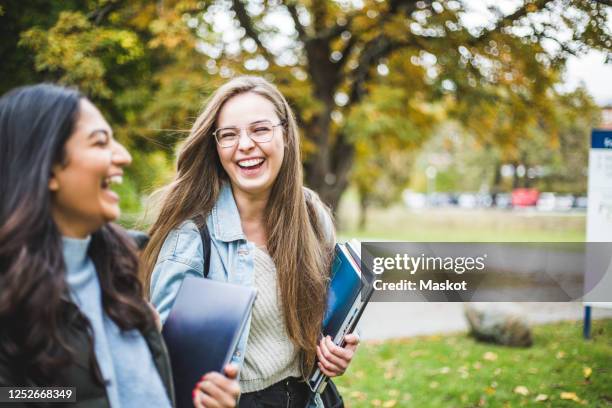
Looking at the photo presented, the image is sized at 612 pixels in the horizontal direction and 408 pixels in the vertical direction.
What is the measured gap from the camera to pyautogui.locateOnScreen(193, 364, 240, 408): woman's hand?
5.17 ft

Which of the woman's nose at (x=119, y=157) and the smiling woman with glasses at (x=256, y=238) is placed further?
the smiling woman with glasses at (x=256, y=238)

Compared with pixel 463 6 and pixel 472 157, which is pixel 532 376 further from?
pixel 472 157

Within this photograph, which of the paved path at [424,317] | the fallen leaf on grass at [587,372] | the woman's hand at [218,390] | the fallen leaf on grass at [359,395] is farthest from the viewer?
the paved path at [424,317]

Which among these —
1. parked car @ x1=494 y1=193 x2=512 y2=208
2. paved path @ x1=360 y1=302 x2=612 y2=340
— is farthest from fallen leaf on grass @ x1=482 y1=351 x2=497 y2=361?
parked car @ x1=494 y1=193 x2=512 y2=208

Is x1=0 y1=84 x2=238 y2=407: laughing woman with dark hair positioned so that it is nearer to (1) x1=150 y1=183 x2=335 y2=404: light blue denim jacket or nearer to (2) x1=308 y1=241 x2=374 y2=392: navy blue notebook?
(1) x1=150 y1=183 x2=335 y2=404: light blue denim jacket

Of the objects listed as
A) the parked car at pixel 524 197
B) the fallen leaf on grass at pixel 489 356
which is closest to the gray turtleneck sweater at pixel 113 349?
the fallen leaf on grass at pixel 489 356

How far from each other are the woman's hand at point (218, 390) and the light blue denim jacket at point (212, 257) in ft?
0.92

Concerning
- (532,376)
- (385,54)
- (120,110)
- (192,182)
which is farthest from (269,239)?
(385,54)

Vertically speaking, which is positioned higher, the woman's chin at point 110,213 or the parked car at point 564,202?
the woman's chin at point 110,213

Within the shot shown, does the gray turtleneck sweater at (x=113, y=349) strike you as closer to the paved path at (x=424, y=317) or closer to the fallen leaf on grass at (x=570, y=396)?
the fallen leaf on grass at (x=570, y=396)

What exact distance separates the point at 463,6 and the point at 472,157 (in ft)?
98.9

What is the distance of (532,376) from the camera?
4895mm

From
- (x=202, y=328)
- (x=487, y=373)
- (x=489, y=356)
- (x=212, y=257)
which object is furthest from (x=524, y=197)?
(x=202, y=328)

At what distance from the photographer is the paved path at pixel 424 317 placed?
24.7 ft
